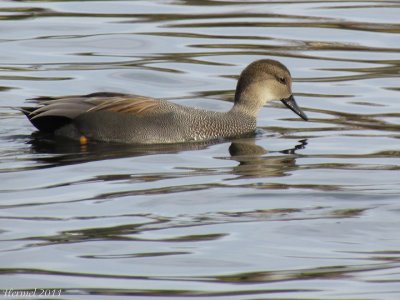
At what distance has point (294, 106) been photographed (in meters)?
13.1

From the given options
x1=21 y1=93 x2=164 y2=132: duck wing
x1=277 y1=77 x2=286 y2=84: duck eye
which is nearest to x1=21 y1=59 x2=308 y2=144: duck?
x1=21 y1=93 x2=164 y2=132: duck wing

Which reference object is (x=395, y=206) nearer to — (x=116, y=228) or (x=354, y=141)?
(x=116, y=228)

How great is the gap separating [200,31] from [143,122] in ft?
17.3

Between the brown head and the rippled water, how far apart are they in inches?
13.3

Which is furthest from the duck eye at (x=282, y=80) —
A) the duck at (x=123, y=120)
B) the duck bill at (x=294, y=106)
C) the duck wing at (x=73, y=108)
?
the duck wing at (x=73, y=108)

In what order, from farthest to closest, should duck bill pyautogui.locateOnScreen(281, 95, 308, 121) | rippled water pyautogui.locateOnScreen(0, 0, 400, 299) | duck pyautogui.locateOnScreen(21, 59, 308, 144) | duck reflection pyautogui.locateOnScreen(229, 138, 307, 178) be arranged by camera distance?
duck bill pyautogui.locateOnScreen(281, 95, 308, 121) → duck pyautogui.locateOnScreen(21, 59, 308, 144) → duck reflection pyautogui.locateOnScreen(229, 138, 307, 178) → rippled water pyautogui.locateOnScreen(0, 0, 400, 299)

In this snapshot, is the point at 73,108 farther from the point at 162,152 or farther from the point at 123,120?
the point at 162,152

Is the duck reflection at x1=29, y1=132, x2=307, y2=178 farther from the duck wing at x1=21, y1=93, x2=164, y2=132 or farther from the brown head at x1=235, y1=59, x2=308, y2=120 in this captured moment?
the brown head at x1=235, y1=59, x2=308, y2=120

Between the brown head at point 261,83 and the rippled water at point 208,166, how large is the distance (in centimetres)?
34

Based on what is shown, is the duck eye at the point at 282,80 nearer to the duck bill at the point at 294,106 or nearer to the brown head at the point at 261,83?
the brown head at the point at 261,83

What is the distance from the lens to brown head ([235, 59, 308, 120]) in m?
13.0

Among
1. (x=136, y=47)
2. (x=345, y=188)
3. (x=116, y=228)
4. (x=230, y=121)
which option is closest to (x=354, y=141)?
(x=230, y=121)

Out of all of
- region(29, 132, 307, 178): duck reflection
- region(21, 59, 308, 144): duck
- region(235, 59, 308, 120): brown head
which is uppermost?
region(235, 59, 308, 120): brown head

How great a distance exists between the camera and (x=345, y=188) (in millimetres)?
10211
